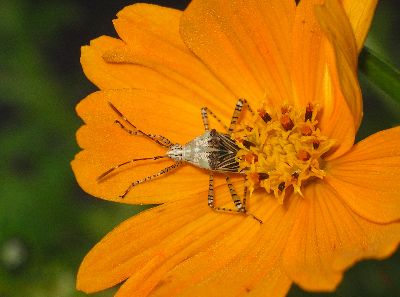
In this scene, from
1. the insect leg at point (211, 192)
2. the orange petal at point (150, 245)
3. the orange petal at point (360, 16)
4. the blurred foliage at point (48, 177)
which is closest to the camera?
the orange petal at point (360, 16)

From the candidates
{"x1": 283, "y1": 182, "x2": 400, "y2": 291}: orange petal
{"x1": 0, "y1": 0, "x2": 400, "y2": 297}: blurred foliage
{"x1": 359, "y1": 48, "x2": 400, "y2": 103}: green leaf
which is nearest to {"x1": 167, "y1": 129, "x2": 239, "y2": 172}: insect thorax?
{"x1": 283, "y1": 182, "x2": 400, "y2": 291}: orange petal

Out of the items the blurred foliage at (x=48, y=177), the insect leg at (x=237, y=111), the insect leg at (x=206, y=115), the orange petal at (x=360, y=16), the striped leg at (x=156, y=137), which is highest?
the orange petal at (x=360, y=16)

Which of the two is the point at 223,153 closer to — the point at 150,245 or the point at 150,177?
the point at 150,177

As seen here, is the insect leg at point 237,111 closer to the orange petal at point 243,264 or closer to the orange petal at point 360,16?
the orange petal at point 243,264

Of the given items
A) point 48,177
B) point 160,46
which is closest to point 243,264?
point 160,46

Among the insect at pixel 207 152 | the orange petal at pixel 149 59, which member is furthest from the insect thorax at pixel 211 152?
the orange petal at pixel 149 59

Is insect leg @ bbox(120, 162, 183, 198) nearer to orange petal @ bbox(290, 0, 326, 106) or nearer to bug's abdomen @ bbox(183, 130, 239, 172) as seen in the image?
bug's abdomen @ bbox(183, 130, 239, 172)

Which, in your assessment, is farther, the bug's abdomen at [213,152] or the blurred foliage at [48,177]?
the blurred foliage at [48,177]

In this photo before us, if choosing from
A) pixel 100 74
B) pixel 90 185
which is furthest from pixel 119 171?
pixel 100 74
